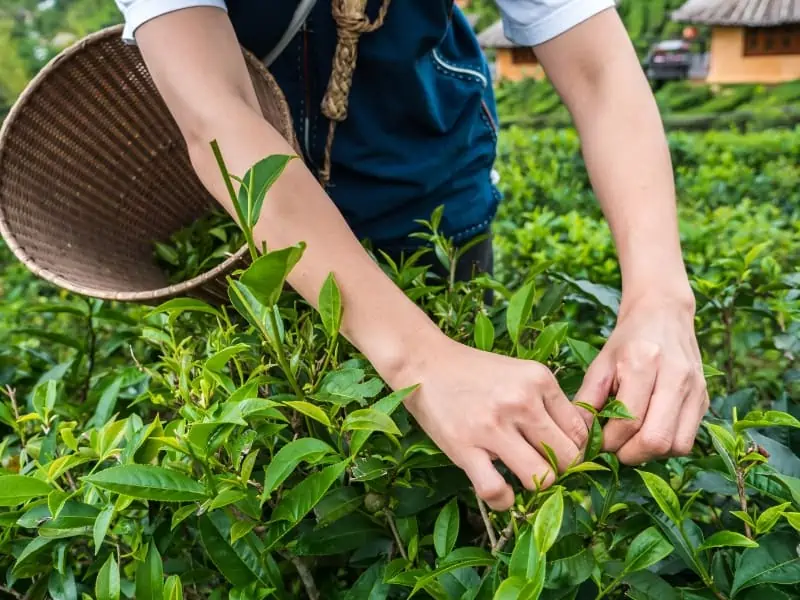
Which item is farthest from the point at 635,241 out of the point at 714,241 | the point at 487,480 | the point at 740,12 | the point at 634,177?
the point at 740,12

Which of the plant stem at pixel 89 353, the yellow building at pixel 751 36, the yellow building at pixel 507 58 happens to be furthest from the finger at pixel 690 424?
the yellow building at pixel 507 58

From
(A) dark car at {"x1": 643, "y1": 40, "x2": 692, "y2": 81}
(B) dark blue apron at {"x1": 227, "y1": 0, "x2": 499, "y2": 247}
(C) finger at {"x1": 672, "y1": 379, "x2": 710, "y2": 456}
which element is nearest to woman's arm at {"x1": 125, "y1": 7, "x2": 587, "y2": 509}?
(C) finger at {"x1": 672, "y1": 379, "x2": 710, "y2": 456}

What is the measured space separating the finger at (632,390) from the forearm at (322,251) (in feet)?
0.64

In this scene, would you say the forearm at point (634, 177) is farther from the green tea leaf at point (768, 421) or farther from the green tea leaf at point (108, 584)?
the green tea leaf at point (108, 584)

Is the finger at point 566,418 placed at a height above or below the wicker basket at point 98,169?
below

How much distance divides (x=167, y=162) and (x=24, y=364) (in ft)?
1.43

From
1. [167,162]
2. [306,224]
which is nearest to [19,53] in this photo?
[167,162]

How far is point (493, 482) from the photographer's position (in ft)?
2.30

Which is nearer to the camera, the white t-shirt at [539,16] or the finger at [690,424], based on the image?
the finger at [690,424]

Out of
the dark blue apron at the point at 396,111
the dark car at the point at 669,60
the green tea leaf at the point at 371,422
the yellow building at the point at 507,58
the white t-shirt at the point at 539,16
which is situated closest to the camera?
the green tea leaf at the point at 371,422

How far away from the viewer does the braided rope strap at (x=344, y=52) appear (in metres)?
1.21

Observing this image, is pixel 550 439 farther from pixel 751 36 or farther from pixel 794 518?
pixel 751 36

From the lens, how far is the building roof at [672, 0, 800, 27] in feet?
33.9

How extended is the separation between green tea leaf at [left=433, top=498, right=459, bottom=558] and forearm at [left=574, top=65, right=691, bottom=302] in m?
0.37
